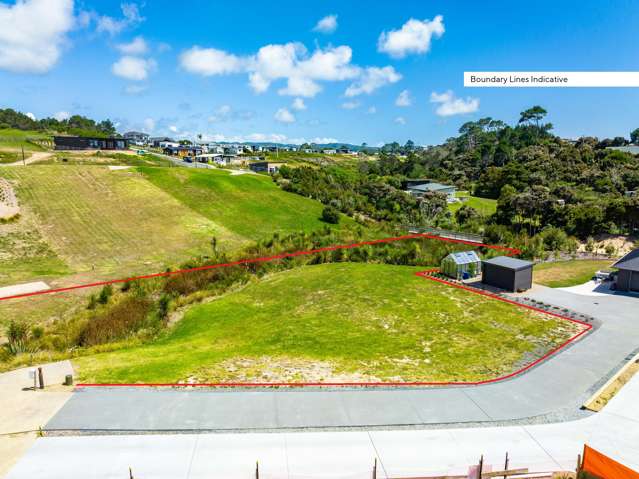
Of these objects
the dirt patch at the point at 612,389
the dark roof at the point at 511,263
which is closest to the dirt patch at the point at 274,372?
the dirt patch at the point at 612,389

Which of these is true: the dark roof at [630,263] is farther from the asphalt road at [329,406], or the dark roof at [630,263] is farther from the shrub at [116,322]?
the shrub at [116,322]

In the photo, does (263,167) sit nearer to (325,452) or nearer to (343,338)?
(343,338)

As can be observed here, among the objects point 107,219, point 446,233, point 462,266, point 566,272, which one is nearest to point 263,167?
point 107,219

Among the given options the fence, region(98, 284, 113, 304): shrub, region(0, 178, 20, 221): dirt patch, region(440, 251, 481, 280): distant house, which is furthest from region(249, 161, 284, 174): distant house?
region(98, 284, 113, 304): shrub

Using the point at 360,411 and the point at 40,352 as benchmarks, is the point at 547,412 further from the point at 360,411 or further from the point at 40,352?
the point at 40,352

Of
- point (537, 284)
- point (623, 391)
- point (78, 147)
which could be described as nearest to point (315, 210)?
point (537, 284)
